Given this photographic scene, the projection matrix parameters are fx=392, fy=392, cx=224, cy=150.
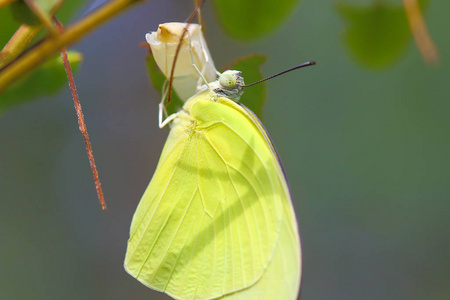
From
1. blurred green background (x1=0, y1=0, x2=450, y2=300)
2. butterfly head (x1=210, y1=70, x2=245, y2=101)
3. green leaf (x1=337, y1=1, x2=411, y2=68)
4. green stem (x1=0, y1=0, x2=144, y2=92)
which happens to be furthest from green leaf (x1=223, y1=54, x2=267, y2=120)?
blurred green background (x1=0, y1=0, x2=450, y2=300)

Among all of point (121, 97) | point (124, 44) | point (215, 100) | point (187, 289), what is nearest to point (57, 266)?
point (121, 97)

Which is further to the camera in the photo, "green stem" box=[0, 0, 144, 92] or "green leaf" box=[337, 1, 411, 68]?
"green leaf" box=[337, 1, 411, 68]

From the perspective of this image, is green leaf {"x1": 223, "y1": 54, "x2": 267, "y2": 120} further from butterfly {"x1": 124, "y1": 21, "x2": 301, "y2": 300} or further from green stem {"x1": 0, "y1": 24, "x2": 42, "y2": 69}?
green stem {"x1": 0, "y1": 24, "x2": 42, "y2": 69}

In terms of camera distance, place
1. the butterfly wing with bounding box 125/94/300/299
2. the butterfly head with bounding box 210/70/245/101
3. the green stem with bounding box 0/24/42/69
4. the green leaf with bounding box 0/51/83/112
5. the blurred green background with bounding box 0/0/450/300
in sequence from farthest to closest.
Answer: the blurred green background with bounding box 0/0/450/300 < the butterfly wing with bounding box 125/94/300/299 < the butterfly head with bounding box 210/70/245/101 < the green leaf with bounding box 0/51/83/112 < the green stem with bounding box 0/24/42/69

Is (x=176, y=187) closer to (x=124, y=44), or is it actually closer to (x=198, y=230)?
(x=198, y=230)

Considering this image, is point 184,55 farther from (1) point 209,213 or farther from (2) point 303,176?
(2) point 303,176

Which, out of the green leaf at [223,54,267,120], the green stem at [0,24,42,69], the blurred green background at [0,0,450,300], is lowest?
the blurred green background at [0,0,450,300]
